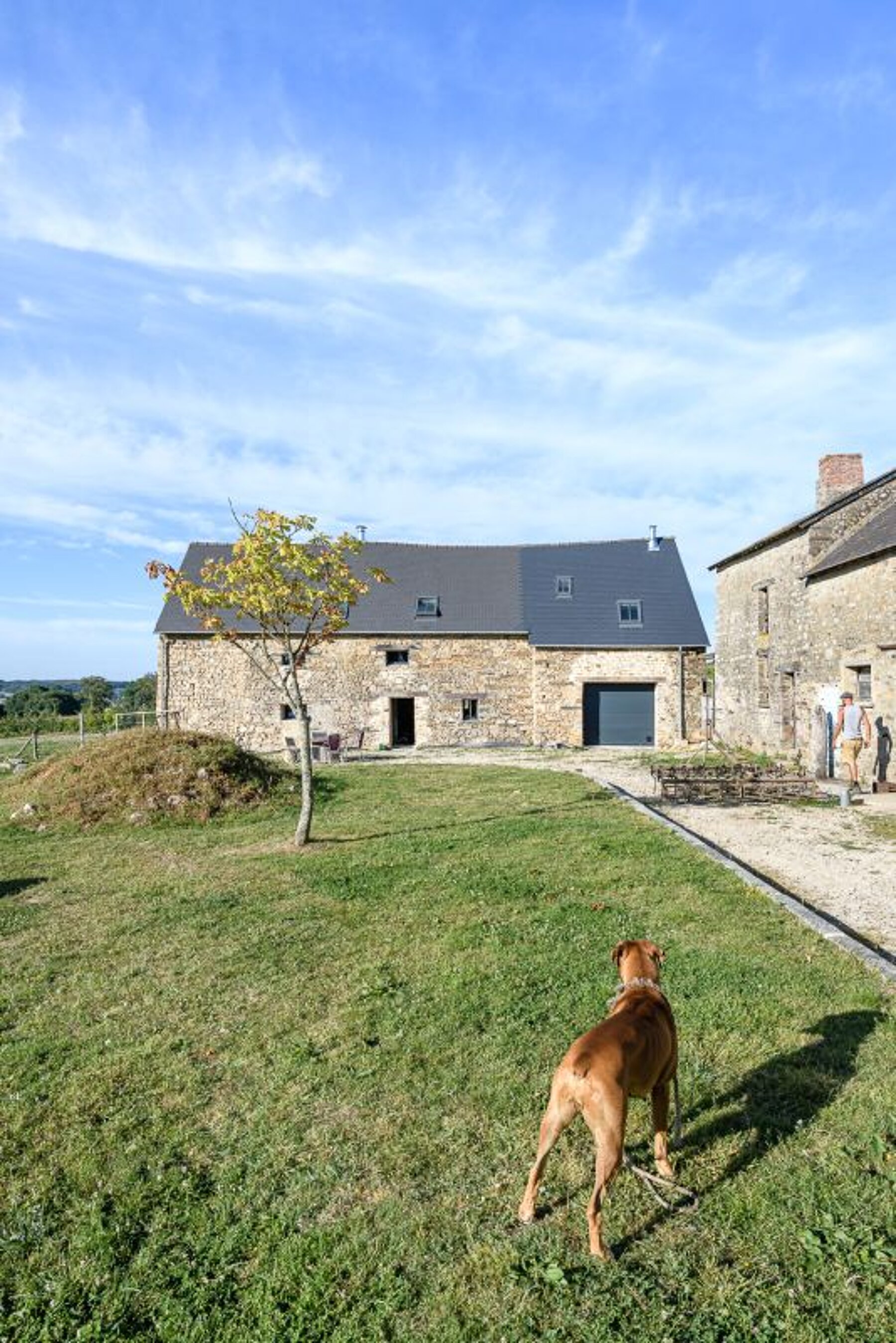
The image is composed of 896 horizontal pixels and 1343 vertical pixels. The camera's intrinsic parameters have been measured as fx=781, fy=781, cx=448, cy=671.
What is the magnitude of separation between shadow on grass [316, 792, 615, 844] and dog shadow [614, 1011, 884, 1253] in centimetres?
691

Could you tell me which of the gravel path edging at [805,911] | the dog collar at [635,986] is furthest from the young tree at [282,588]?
the dog collar at [635,986]

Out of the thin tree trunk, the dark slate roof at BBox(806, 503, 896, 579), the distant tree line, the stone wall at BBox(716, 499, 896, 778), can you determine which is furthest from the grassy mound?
the distant tree line

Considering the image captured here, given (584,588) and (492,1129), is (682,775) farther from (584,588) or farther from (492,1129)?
(584,588)

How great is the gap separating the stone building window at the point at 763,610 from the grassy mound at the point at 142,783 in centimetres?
1388

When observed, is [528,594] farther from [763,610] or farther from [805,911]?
[805,911]

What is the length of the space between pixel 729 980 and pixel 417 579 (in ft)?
83.8

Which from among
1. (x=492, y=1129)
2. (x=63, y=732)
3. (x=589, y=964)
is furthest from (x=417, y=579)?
(x=492, y=1129)

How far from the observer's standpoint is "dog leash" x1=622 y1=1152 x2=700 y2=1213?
127 inches

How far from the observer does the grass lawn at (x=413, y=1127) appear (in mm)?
2775

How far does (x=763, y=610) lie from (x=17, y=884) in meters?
19.2

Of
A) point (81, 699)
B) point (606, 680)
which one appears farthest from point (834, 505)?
point (81, 699)

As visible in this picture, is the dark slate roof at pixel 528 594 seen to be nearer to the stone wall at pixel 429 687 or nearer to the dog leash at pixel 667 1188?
the stone wall at pixel 429 687

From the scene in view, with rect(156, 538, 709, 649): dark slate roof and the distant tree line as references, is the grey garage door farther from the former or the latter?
the distant tree line

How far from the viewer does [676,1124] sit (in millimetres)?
3576
